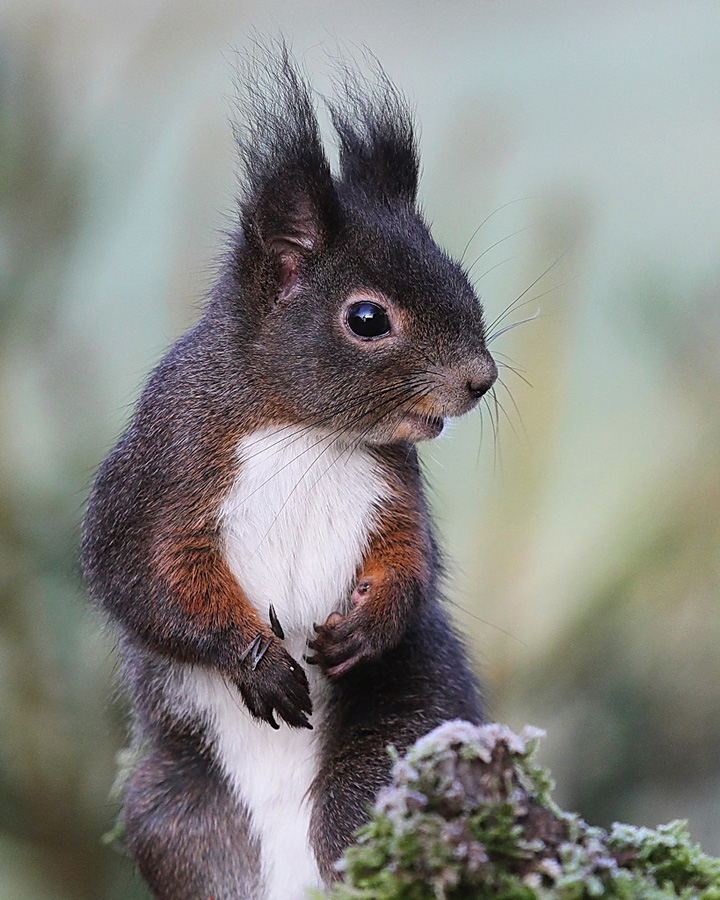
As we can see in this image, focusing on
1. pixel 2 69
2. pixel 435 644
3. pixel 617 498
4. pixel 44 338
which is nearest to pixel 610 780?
pixel 617 498

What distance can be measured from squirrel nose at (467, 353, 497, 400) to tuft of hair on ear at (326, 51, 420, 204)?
44cm

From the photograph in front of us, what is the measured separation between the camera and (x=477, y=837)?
3.36ft

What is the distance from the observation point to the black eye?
1.78m

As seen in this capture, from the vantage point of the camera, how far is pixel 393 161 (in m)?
2.04

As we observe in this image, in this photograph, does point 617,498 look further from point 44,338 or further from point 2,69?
point 2,69

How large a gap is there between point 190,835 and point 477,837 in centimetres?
105

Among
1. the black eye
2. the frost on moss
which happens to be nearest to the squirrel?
the black eye

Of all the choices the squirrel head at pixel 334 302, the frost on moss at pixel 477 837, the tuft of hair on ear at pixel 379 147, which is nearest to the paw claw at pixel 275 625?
the squirrel head at pixel 334 302

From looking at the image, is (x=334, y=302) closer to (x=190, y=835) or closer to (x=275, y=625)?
(x=275, y=625)

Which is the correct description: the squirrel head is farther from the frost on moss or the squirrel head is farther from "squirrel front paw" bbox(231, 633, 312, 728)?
the frost on moss

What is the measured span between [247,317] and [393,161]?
442 mm

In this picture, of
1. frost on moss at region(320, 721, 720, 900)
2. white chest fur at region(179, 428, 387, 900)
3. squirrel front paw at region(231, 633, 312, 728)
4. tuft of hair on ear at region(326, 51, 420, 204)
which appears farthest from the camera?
tuft of hair on ear at region(326, 51, 420, 204)

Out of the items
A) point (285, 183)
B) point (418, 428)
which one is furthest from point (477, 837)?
point (285, 183)

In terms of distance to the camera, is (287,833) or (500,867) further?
(287,833)
